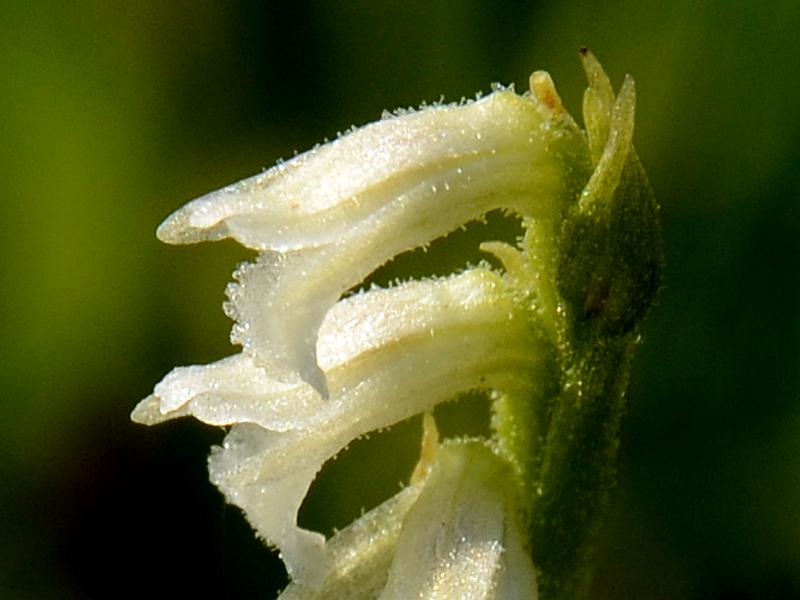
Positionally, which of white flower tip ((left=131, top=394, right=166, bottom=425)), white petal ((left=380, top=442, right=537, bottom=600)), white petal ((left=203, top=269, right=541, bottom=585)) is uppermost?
white flower tip ((left=131, top=394, right=166, bottom=425))

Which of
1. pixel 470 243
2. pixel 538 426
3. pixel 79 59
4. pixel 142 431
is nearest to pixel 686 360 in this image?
pixel 470 243

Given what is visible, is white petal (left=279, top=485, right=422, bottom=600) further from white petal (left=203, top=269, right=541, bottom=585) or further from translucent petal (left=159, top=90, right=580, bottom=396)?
translucent petal (left=159, top=90, right=580, bottom=396)

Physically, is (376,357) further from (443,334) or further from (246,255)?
(246,255)

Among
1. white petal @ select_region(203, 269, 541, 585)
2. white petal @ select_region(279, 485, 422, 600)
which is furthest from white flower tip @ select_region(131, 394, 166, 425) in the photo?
white petal @ select_region(279, 485, 422, 600)

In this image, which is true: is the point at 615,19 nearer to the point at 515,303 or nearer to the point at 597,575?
the point at 597,575

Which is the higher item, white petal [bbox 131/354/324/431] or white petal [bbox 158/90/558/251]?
white petal [bbox 158/90/558/251]

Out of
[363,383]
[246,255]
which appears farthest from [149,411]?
[246,255]

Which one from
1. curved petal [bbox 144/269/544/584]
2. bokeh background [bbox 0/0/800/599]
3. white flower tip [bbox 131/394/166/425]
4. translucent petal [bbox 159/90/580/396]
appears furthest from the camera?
bokeh background [bbox 0/0/800/599]
